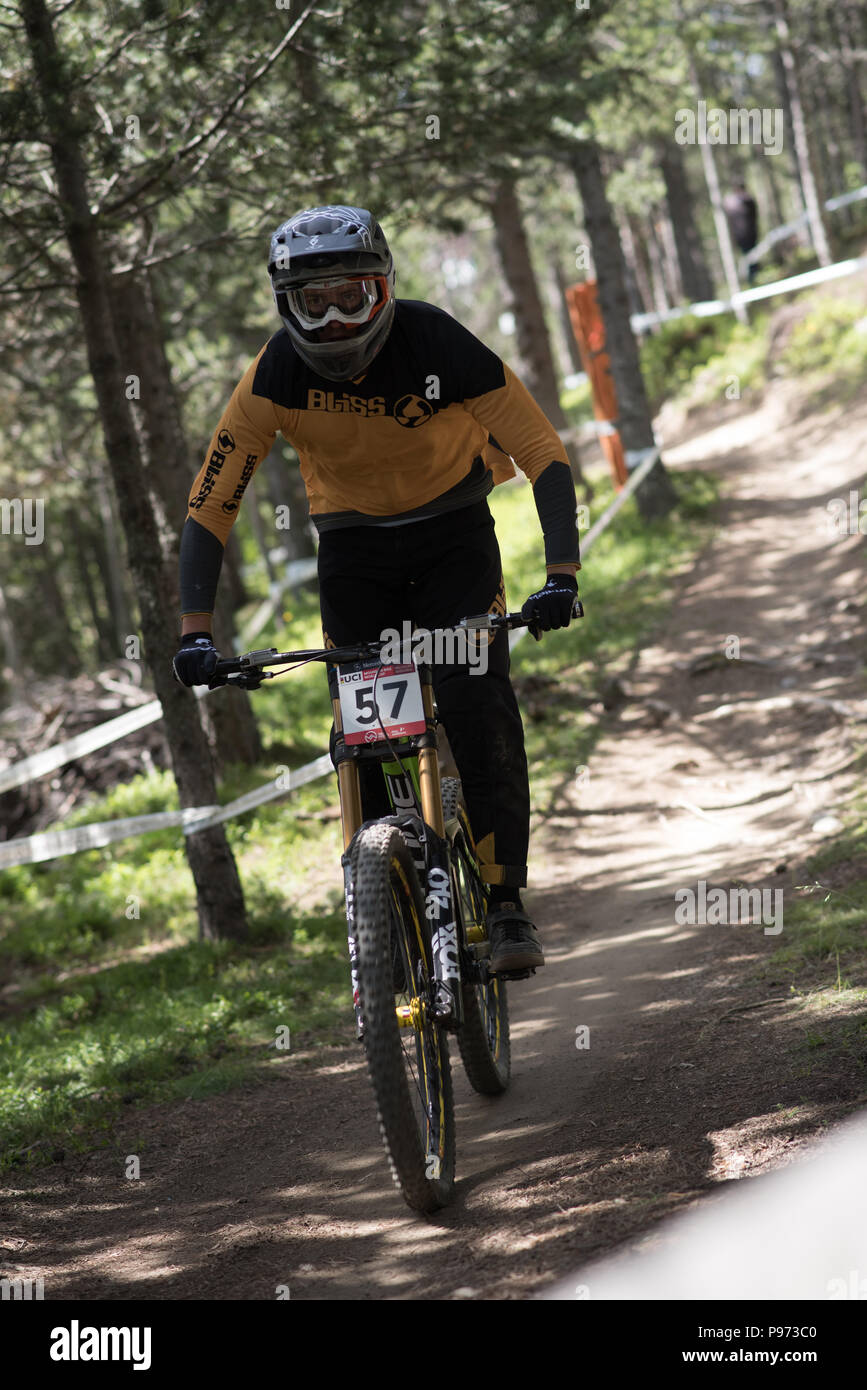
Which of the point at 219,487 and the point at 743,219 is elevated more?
the point at 743,219

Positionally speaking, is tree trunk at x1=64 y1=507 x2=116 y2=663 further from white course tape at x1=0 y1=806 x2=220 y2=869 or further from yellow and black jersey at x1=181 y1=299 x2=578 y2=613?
yellow and black jersey at x1=181 y1=299 x2=578 y2=613

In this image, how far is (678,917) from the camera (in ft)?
21.1

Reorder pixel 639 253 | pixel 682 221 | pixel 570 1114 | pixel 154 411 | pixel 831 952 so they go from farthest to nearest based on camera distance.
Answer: pixel 639 253 → pixel 682 221 → pixel 154 411 → pixel 831 952 → pixel 570 1114

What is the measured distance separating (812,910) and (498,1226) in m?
2.85

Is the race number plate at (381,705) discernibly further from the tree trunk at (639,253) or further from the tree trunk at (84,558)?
the tree trunk at (639,253)

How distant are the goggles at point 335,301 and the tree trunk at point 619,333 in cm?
1224

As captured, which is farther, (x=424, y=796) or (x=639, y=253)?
(x=639, y=253)

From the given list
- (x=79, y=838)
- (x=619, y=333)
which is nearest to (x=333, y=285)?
(x=79, y=838)

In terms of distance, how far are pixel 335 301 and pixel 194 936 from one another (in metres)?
5.32

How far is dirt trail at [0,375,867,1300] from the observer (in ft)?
11.1

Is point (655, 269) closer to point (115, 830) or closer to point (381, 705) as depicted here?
point (115, 830)

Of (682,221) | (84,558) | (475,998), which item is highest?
(682,221)

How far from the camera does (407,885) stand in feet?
12.1
